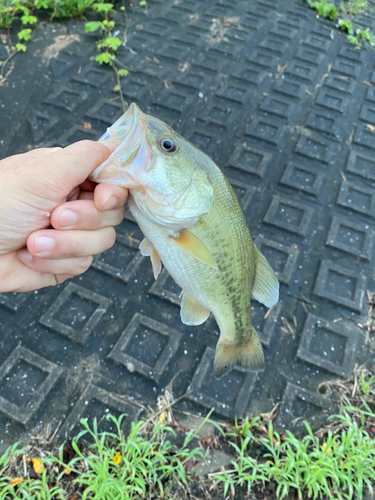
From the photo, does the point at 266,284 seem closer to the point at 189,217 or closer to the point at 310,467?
the point at 189,217

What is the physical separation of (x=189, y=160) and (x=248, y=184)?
75.3 inches

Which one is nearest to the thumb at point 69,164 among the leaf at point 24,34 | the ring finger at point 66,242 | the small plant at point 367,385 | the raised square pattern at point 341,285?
the ring finger at point 66,242

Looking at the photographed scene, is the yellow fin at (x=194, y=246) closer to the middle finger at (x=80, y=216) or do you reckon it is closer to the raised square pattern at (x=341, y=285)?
the middle finger at (x=80, y=216)

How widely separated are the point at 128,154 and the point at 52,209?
0.43 metres

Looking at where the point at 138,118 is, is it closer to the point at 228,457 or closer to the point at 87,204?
the point at 87,204

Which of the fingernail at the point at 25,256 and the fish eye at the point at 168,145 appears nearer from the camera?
the fish eye at the point at 168,145

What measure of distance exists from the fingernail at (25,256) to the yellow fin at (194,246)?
0.76 meters

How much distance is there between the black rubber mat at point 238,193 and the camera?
2326mm

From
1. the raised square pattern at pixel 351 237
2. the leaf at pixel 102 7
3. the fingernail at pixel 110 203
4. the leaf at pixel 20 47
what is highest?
the leaf at pixel 102 7

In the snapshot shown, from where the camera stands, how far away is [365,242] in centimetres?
305

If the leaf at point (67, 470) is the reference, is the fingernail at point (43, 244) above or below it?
above

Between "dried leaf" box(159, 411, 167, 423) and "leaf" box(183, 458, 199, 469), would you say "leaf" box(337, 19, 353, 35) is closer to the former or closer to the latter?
"dried leaf" box(159, 411, 167, 423)

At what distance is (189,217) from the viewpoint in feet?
4.74

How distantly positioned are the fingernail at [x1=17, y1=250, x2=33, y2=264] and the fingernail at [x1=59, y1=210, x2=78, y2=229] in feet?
1.10
